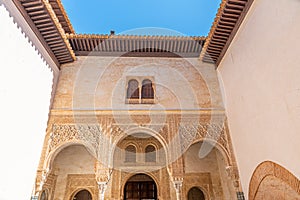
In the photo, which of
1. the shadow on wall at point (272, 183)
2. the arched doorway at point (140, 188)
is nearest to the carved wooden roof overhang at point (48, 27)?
the arched doorway at point (140, 188)

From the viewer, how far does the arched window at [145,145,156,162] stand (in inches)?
276

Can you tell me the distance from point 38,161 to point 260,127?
500 centimetres

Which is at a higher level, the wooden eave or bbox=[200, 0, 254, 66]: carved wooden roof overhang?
the wooden eave

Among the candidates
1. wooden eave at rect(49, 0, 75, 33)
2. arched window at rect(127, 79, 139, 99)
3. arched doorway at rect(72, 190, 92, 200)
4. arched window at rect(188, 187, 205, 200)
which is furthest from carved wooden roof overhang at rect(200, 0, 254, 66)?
arched doorway at rect(72, 190, 92, 200)

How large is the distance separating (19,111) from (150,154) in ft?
13.6

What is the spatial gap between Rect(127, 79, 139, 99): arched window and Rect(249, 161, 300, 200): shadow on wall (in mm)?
3647

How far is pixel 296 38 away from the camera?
324 cm

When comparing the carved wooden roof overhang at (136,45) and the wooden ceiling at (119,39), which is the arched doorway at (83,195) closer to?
the wooden ceiling at (119,39)

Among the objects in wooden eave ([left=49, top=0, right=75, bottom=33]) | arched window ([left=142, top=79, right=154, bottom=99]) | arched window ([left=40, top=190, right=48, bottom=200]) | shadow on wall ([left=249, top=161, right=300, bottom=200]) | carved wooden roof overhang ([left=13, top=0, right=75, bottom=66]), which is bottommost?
shadow on wall ([left=249, top=161, right=300, bottom=200])

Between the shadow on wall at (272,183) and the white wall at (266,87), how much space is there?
13cm

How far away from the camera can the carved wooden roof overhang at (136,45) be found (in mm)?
6316

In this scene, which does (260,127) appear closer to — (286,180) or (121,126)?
(286,180)

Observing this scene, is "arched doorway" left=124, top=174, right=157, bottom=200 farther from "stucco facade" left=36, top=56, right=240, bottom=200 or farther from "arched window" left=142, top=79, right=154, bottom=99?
"arched window" left=142, top=79, right=154, bottom=99

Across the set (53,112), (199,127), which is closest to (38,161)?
(53,112)
